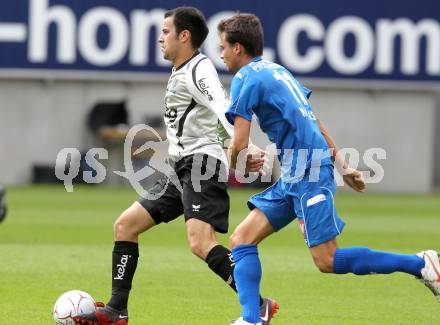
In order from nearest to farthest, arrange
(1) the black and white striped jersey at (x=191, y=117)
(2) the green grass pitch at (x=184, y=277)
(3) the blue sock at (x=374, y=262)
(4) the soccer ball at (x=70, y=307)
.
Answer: (3) the blue sock at (x=374, y=262), (4) the soccer ball at (x=70, y=307), (1) the black and white striped jersey at (x=191, y=117), (2) the green grass pitch at (x=184, y=277)

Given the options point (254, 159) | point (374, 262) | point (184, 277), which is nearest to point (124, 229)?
point (254, 159)

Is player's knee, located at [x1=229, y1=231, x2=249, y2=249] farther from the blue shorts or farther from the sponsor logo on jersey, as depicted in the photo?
the sponsor logo on jersey

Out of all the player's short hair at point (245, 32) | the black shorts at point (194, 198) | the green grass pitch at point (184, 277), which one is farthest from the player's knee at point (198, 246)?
the player's short hair at point (245, 32)

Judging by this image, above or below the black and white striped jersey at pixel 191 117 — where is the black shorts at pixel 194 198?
below

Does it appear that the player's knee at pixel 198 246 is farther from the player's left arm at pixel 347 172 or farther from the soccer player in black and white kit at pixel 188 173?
the player's left arm at pixel 347 172

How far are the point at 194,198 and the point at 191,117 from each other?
2.07 ft

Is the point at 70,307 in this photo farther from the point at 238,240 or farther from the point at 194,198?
the point at 238,240

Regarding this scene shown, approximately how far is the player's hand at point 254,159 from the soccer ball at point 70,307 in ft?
5.56

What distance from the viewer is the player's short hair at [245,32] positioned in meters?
7.62

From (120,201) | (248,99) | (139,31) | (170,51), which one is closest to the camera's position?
(248,99)

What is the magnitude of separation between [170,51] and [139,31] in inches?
749

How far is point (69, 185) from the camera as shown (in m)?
25.5

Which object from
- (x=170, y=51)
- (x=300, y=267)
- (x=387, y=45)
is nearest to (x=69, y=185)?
(x=387, y=45)

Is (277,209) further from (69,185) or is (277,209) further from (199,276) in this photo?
(69,185)
